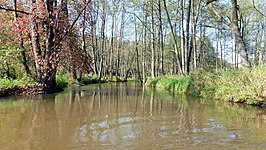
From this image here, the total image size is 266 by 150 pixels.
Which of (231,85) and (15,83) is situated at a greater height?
(15,83)

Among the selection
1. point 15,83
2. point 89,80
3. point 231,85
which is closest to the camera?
point 231,85

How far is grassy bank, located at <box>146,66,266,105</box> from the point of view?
30.7ft

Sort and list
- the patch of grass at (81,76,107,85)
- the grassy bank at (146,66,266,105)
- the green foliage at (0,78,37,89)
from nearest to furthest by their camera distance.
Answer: the grassy bank at (146,66,266,105) < the green foliage at (0,78,37,89) < the patch of grass at (81,76,107,85)

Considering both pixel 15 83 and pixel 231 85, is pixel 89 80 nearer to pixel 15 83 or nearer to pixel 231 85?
pixel 15 83

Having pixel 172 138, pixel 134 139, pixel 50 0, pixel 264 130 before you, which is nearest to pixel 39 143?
pixel 134 139

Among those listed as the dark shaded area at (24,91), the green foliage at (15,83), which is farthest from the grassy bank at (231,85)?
the green foliage at (15,83)

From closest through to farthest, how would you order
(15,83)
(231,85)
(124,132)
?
(124,132) < (231,85) < (15,83)

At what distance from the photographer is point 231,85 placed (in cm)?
1106

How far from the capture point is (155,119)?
21.5 ft

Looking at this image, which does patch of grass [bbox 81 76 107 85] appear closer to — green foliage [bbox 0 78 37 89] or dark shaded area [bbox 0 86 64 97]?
dark shaded area [bbox 0 86 64 97]

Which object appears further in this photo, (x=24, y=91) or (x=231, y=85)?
(x=24, y=91)

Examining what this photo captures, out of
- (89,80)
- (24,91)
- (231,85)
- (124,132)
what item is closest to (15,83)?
(24,91)

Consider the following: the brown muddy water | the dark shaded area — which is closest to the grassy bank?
the brown muddy water

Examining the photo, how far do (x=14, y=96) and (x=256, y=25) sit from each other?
3663 cm
